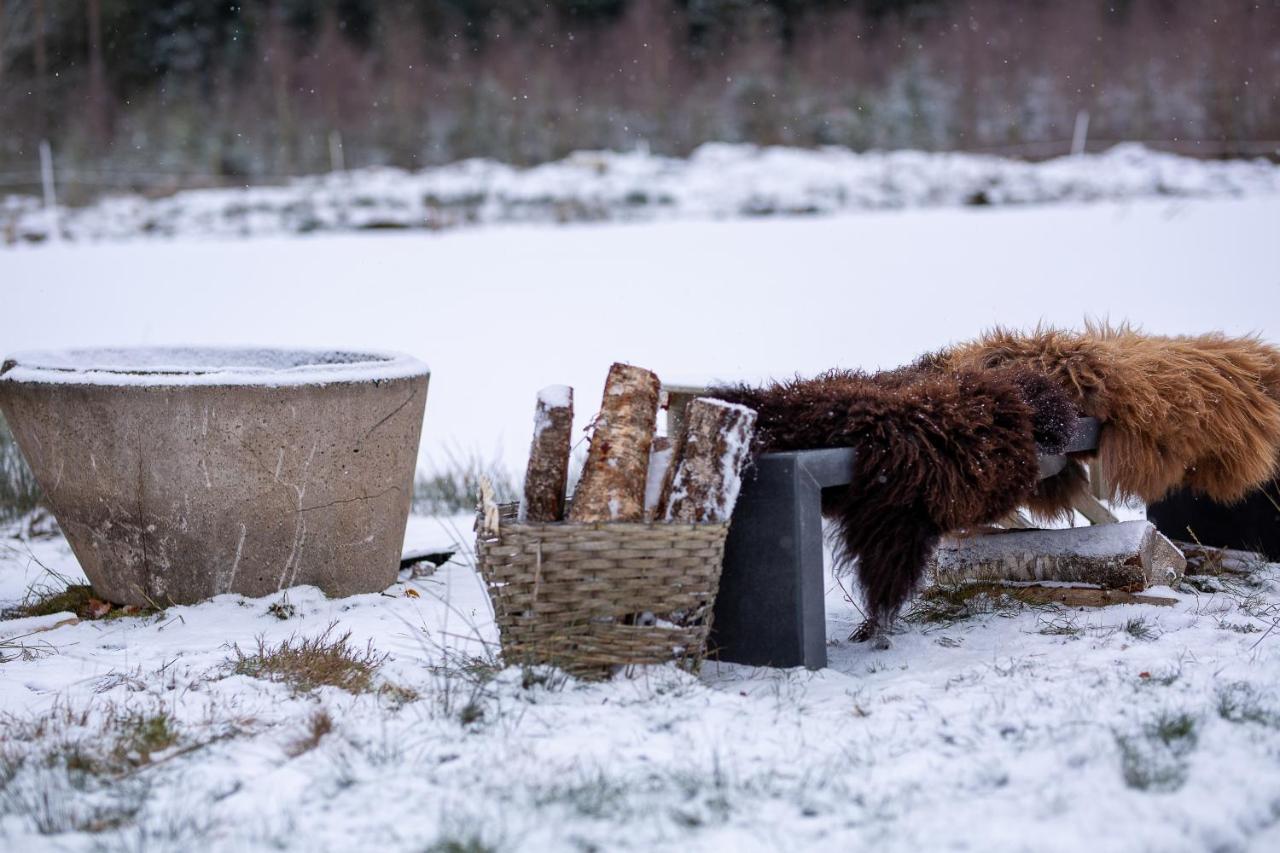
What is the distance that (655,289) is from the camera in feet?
34.0

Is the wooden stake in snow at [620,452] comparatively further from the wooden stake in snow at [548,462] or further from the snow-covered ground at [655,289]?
the snow-covered ground at [655,289]

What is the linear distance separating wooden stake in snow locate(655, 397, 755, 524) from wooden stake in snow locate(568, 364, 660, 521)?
10 centimetres

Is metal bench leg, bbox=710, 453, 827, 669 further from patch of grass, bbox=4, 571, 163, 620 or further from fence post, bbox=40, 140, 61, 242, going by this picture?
fence post, bbox=40, 140, 61, 242

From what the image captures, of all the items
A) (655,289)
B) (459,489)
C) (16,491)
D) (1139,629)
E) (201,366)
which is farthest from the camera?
(655,289)

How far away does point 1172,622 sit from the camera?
Result: 116 inches

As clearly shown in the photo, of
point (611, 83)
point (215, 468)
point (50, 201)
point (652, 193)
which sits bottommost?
point (215, 468)

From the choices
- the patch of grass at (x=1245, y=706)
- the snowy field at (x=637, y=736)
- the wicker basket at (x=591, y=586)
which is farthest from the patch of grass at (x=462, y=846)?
the patch of grass at (x=1245, y=706)

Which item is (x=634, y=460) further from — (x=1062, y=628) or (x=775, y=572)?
(x=1062, y=628)

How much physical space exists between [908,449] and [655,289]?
7760mm

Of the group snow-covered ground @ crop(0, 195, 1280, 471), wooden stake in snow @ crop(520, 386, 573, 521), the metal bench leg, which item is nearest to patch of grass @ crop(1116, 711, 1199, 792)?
the metal bench leg

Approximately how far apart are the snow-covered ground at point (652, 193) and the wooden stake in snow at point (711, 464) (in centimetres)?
1018

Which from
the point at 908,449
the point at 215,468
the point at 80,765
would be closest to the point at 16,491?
the point at 215,468

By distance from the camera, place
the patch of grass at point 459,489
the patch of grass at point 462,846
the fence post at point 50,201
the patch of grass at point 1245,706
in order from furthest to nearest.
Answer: the fence post at point 50,201, the patch of grass at point 459,489, the patch of grass at point 1245,706, the patch of grass at point 462,846

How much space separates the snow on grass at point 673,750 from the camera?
5.88 feet
